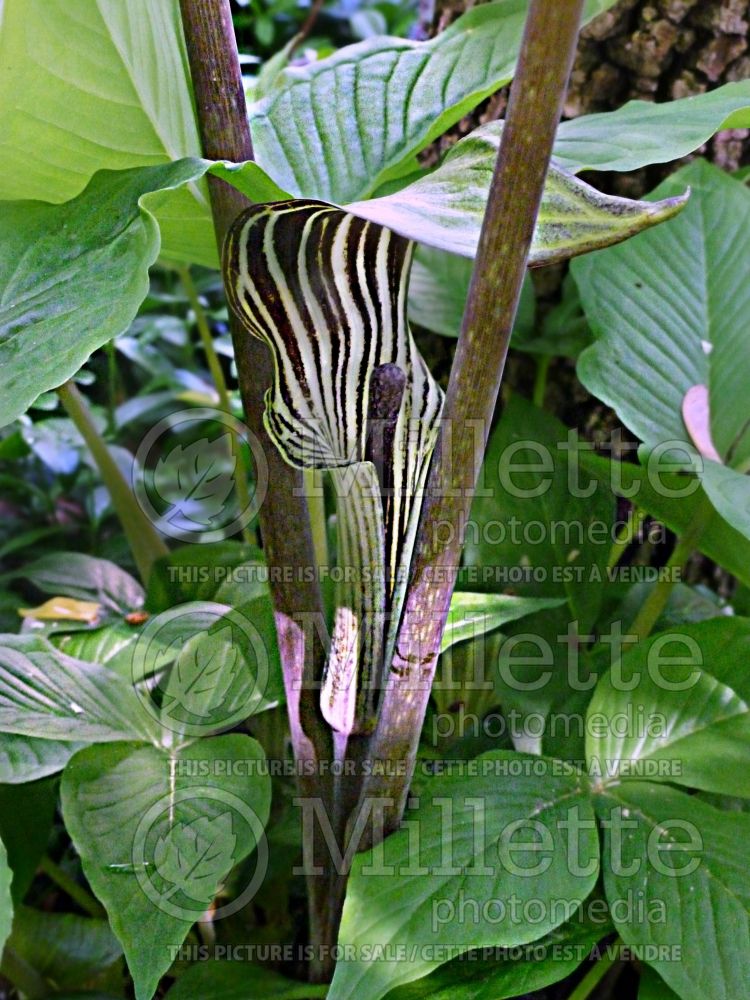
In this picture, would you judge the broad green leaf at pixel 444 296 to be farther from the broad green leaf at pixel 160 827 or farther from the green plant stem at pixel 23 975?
the green plant stem at pixel 23 975

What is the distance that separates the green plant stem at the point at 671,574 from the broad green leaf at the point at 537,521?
0.14 feet

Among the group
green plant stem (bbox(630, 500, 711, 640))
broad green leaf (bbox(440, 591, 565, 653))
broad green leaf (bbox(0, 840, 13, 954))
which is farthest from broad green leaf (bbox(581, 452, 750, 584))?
broad green leaf (bbox(0, 840, 13, 954))

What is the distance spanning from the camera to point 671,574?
0.64 m

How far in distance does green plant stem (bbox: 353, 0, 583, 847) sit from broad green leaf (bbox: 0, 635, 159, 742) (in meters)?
0.16

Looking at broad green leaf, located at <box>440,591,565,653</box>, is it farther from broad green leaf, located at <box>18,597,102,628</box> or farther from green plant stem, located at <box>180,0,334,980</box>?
broad green leaf, located at <box>18,597,102,628</box>

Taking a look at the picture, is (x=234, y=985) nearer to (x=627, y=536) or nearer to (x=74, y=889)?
(x=74, y=889)

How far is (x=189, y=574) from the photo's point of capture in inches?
26.9

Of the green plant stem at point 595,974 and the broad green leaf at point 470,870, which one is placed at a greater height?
the broad green leaf at point 470,870

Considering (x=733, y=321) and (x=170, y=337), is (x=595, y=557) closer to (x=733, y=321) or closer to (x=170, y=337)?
(x=733, y=321)

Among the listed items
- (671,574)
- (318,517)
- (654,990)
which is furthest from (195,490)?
(654,990)

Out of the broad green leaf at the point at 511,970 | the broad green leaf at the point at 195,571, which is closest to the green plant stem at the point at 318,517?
the broad green leaf at the point at 195,571

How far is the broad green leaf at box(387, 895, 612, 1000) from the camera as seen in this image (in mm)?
473

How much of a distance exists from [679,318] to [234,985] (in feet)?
1.91

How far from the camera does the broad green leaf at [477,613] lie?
0.54m
